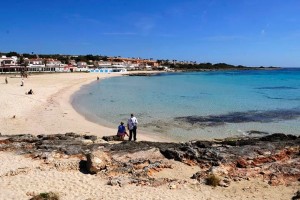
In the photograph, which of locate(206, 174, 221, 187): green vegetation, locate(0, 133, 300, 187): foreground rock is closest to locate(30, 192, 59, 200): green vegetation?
locate(0, 133, 300, 187): foreground rock

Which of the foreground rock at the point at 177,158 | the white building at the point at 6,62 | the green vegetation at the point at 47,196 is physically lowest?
the green vegetation at the point at 47,196

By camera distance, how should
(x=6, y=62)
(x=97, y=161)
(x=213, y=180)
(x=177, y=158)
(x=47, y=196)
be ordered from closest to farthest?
(x=47, y=196) < (x=213, y=180) < (x=97, y=161) < (x=177, y=158) < (x=6, y=62)

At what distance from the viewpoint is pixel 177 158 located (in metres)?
13.4

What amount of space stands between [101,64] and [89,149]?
163 meters

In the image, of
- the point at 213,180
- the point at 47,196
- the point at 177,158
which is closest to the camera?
the point at 47,196

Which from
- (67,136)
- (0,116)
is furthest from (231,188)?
(0,116)

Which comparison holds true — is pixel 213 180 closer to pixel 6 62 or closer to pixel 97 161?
pixel 97 161

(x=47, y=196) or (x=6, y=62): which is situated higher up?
(x=6, y=62)

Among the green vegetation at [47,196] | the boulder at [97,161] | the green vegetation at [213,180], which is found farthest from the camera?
the boulder at [97,161]

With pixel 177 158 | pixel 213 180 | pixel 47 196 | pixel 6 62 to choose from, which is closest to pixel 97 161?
pixel 47 196

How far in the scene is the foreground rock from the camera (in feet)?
39.2

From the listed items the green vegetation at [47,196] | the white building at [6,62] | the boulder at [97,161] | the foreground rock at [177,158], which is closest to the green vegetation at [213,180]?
Result: the foreground rock at [177,158]

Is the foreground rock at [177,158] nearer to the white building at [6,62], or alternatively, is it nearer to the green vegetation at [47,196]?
the green vegetation at [47,196]

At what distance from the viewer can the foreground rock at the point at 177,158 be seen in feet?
39.2
